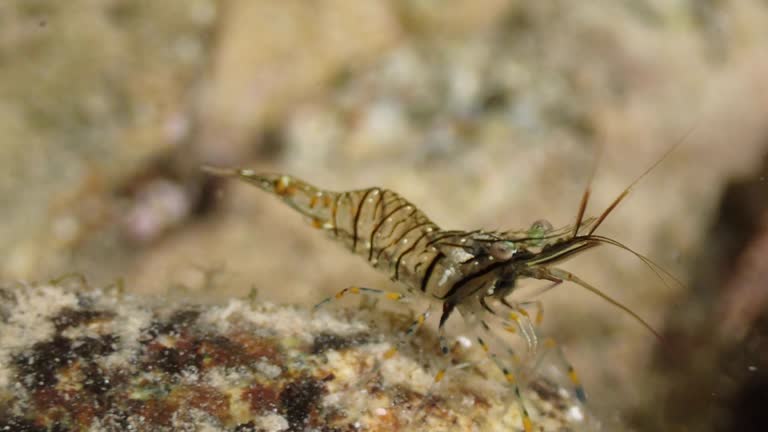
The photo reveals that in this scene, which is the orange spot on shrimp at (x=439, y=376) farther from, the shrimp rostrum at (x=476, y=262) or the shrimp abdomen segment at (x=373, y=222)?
the shrimp abdomen segment at (x=373, y=222)

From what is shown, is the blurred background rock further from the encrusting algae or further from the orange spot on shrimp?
the orange spot on shrimp

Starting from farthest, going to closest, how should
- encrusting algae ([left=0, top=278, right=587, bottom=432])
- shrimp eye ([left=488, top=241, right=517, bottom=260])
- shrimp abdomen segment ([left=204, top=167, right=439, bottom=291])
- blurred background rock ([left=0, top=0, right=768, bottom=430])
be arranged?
blurred background rock ([left=0, top=0, right=768, bottom=430]) < shrimp abdomen segment ([left=204, top=167, right=439, bottom=291]) < shrimp eye ([left=488, top=241, right=517, bottom=260]) < encrusting algae ([left=0, top=278, right=587, bottom=432])

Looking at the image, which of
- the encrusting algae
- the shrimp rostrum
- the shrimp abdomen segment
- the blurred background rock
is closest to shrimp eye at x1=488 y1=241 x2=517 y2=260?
the shrimp rostrum

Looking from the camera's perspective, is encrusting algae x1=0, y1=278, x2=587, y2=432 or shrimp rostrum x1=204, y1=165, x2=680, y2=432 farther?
shrimp rostrum x1=204, y1=165, x2=680, y2=432

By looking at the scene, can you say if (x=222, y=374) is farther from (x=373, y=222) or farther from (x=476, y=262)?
(x=373, y=222)

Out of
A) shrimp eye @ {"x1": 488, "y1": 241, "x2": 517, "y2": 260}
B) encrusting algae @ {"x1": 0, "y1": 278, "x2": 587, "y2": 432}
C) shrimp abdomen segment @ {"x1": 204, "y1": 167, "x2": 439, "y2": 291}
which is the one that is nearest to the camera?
encrusting algae @ {"x1": 0, "y1": 278, "x2": 587, "y2": 432}

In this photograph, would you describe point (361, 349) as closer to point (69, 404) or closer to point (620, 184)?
point (69, 404)

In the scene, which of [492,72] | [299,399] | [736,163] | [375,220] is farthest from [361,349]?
[736,163]

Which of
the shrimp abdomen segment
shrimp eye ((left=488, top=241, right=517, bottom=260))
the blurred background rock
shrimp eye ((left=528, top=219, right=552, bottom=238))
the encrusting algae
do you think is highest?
the blurred background rock
